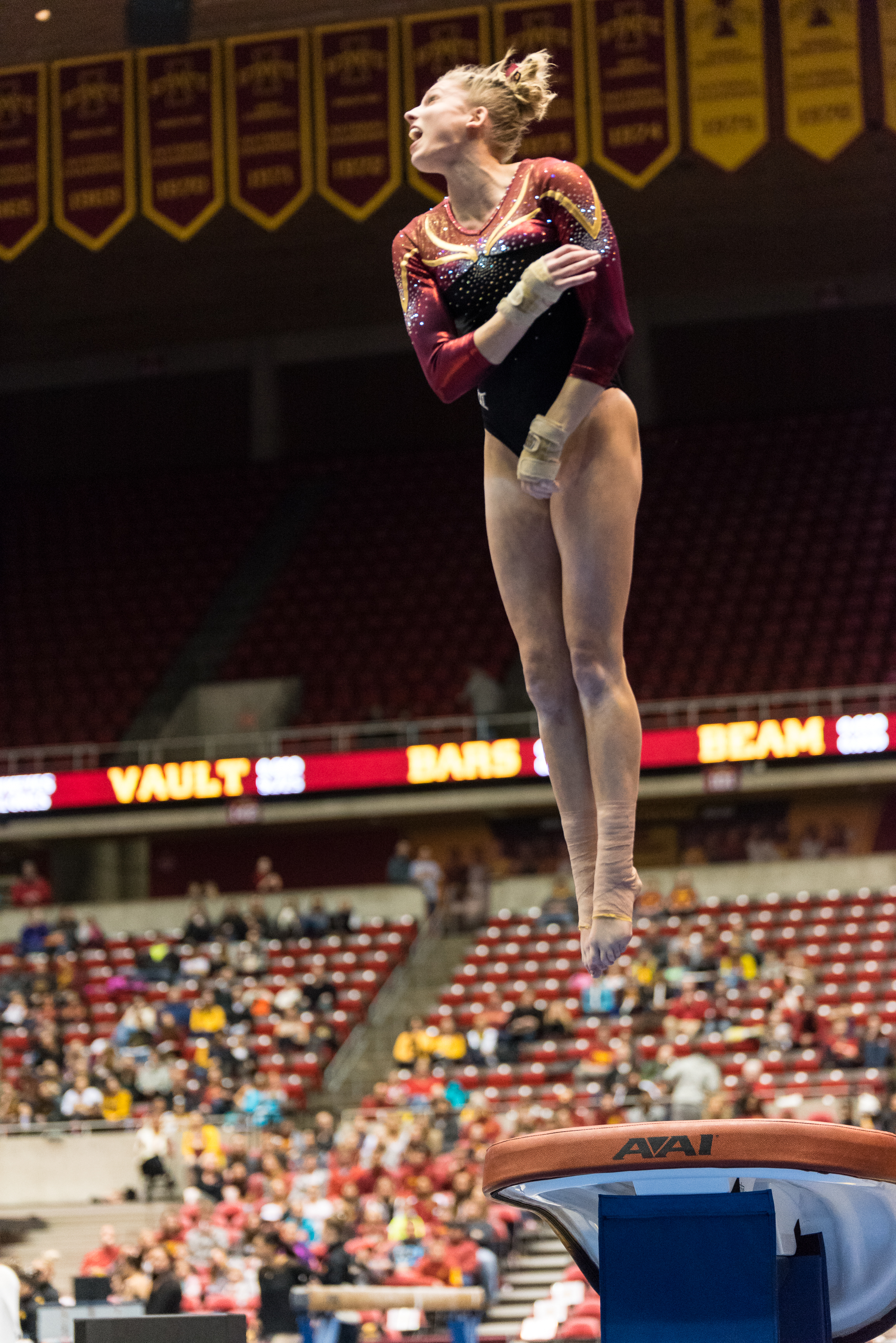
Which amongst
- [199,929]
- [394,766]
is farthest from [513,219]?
[394,766]

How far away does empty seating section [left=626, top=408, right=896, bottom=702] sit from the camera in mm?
21547

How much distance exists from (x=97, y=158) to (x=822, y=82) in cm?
620

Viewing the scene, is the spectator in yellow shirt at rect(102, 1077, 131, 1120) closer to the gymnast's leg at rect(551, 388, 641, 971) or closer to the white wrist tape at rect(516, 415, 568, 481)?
the gymnast's leg at rect(551, 388, 641, 971)

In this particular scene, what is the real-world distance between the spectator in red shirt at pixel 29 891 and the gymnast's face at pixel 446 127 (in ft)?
62.7

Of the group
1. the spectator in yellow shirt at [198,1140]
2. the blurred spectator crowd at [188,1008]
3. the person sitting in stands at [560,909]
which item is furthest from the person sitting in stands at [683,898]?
the spectator in yellow shirt at [198,1140]

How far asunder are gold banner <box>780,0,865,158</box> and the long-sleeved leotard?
10.4m

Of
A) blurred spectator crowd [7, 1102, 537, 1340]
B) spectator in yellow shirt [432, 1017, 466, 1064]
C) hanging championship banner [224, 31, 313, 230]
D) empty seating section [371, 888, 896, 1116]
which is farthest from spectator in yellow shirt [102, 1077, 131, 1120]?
hanging championship banner [224, 31, 313, 230]

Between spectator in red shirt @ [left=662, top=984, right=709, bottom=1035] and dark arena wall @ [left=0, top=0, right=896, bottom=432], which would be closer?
spectator in red shirt @ [left=662, top=984, right=709, bottom=1035]

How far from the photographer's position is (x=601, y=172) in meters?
19.4

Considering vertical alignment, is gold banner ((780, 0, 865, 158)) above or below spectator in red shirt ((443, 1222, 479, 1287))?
above

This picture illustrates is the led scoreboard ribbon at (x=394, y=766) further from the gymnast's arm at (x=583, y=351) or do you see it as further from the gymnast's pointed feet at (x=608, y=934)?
the gymnast's arm at (x=583, y=351)

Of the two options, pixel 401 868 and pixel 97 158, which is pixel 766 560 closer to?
pixel 401 868

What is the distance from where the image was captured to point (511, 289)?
10.9 ft

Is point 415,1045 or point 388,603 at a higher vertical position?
point 388,603
